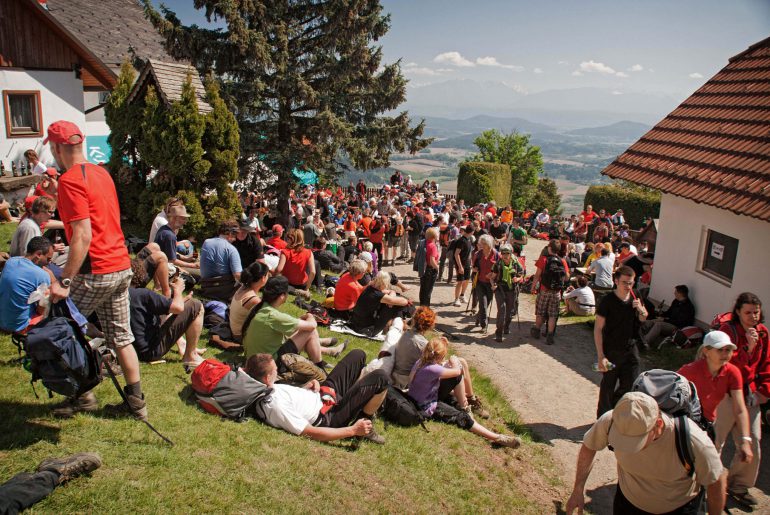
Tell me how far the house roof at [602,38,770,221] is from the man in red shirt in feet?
29.8

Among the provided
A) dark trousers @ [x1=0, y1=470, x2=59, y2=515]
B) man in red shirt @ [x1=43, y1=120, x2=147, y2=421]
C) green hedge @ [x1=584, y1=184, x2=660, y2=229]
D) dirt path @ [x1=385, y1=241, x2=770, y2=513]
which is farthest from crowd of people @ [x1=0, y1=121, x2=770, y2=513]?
green hedge @ [x1=584, y1=184, x2=660, y2=229]

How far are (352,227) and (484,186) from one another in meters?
19.8

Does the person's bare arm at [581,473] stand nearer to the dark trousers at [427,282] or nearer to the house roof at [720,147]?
the house roof at [720,147]

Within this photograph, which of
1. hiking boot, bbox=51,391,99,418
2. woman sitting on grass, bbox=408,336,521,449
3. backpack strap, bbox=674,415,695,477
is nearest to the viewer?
backpack strap, bbox=674,415,695,477

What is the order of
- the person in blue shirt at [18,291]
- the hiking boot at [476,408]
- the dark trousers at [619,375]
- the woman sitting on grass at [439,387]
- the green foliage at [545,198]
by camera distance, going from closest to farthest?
the person in blue shirt at [18,291] < the woman sitting on grass at [439,387] < the dark trousers at [619,375] < the hiking boot at [476,408] < the green foliage at [545,198]

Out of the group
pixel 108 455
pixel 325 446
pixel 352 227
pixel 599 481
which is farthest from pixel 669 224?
pixel 108 455

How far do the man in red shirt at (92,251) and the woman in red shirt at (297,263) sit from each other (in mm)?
6152

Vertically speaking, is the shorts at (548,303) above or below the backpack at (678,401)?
below

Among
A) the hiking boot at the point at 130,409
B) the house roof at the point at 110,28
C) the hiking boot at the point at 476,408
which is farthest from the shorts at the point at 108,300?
the house roof at the point at 110,28

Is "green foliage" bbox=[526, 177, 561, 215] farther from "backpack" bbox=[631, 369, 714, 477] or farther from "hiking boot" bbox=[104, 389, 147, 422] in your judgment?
"hiking boot" bbox=[104, 389, 147, 422]

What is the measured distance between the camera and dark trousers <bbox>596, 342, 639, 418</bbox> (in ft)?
22.6

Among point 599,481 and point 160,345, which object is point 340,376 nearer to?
point 160,345

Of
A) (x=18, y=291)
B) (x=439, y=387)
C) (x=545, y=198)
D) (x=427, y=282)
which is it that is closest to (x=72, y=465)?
(x=18, y=291)

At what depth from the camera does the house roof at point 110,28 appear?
23.1m
